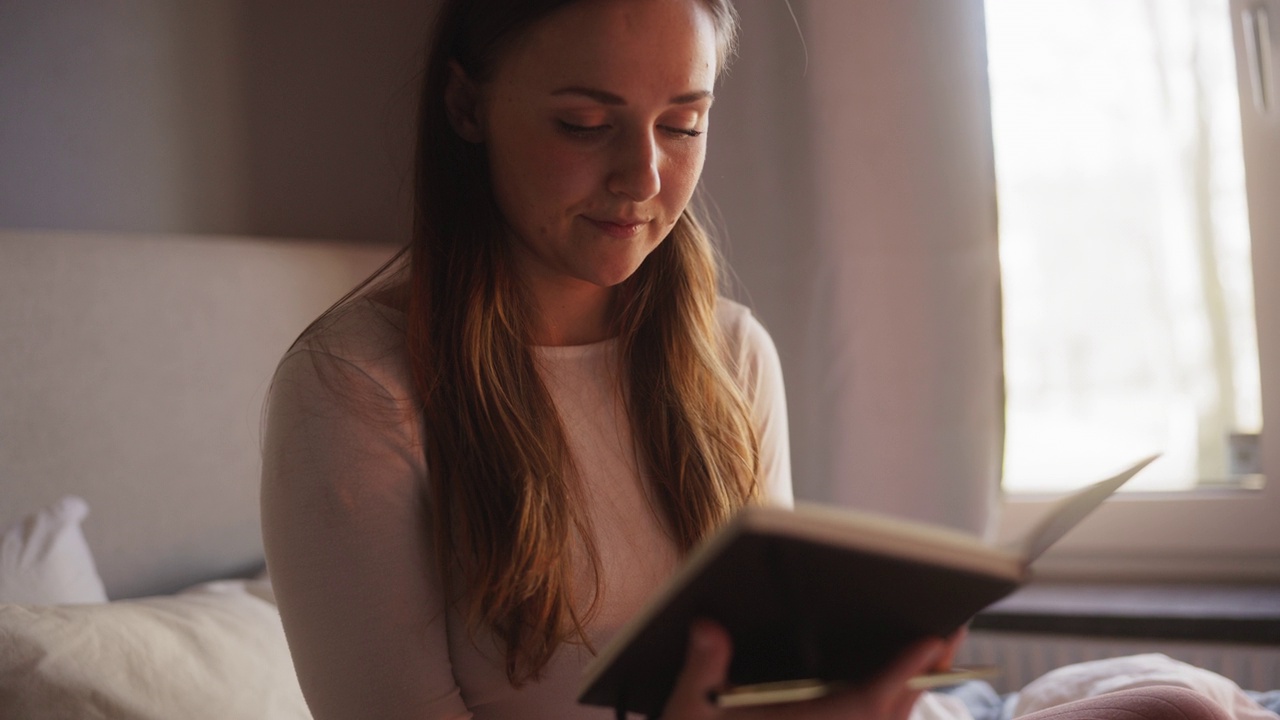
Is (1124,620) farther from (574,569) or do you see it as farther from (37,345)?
(37,345)

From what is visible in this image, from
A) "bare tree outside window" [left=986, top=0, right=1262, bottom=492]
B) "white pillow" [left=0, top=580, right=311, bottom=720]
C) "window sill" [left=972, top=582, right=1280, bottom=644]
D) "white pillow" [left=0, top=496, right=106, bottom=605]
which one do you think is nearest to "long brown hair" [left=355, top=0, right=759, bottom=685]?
"white pillow" [left=0, top=580, right=311, bottom=720]

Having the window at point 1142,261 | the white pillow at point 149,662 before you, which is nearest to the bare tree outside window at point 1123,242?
the window at point 1142,261

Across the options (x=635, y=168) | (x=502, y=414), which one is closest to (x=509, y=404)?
(x=502, y=414)

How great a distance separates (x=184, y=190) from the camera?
6.02 ft

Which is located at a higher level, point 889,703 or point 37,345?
point 37,345

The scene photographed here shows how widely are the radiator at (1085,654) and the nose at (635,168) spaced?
46.6 inches

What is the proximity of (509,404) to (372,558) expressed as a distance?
7.6 inches

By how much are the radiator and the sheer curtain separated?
0.22m

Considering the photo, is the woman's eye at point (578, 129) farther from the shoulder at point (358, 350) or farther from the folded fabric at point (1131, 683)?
the folded fabric at point (1131, 683)

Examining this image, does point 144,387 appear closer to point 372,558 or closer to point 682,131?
point 372,558

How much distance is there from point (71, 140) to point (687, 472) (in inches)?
45.0

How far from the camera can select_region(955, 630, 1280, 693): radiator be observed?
66.7 inches

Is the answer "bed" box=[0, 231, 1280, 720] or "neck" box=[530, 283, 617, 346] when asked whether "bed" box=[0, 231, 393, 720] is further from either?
"neck" box=[530, 283, 617, 346]

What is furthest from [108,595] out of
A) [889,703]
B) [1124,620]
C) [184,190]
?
[1124,620]
